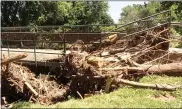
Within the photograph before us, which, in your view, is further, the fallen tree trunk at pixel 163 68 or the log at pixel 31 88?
the fallen tree trunk at pixel 163 68

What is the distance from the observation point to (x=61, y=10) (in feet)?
157

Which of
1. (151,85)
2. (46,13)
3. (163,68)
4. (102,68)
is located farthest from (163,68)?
(46,13)

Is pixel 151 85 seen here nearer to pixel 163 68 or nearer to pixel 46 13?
pixel 163 68

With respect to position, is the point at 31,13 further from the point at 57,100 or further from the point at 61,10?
the point at 57,100

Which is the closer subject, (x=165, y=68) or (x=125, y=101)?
(x=125, y=101)

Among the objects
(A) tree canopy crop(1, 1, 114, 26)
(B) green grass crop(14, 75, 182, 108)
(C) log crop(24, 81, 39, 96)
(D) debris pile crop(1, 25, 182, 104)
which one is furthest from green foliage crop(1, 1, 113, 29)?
(B) green grass crop(14, 75, 182, 108)

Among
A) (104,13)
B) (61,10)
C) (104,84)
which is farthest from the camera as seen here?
(104,13)

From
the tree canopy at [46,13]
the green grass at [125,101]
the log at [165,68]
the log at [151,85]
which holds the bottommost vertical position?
the green grass at [125,101]

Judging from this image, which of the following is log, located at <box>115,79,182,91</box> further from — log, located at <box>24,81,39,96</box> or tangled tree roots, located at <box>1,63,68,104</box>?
log, located at <box>24,81,39,96</box>

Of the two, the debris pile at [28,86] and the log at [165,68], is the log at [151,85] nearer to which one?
the log at [165,68]

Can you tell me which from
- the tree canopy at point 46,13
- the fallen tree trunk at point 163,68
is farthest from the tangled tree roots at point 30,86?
the tree canopy at point 46,13

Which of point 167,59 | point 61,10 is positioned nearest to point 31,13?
point 61,10

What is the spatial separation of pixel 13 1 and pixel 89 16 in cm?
1941

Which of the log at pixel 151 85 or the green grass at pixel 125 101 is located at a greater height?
the log at pixel 151 85
